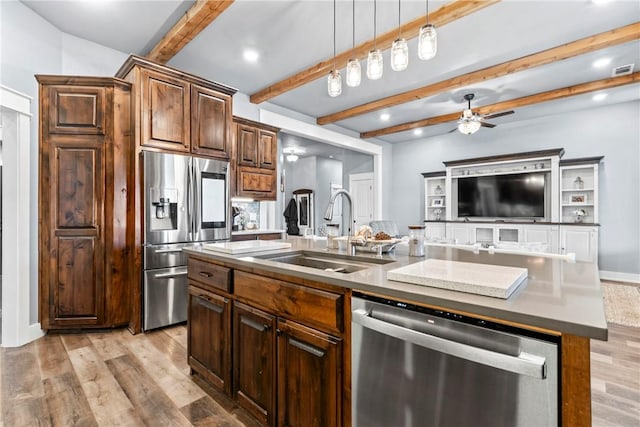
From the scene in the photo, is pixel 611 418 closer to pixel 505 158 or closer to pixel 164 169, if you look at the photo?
pixel 164 169

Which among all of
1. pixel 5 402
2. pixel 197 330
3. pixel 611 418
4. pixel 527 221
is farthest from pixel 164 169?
pixel 527 221

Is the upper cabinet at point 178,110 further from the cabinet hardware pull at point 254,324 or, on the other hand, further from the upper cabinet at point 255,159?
the cabinet hardware pull at point 254,324

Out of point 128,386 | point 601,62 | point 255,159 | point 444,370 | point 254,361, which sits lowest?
point 128,386

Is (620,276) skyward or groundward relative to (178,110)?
groundward

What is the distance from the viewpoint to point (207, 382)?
2.06m

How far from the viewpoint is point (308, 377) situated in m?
1.34

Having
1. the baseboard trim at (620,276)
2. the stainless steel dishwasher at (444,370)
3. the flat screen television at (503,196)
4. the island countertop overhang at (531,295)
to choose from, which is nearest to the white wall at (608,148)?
the baseboard trim at (620,276)

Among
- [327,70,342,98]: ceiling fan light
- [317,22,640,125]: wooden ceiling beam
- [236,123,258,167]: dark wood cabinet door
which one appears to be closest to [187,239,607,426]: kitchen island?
[327,70,342,98]: ceiling fan light

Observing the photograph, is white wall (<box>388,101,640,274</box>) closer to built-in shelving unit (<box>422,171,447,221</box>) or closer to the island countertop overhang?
built-in shelving unit (<box>422,171,447,221</box>)

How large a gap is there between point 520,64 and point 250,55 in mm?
3215

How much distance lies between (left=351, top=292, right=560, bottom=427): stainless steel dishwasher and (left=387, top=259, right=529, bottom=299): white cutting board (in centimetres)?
10

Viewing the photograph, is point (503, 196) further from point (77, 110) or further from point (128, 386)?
point (77, 110)

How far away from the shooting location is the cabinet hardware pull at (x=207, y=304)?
6.07ft

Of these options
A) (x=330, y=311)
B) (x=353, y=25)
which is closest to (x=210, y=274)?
(x=330, y=311)
